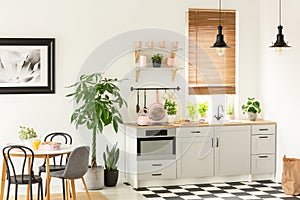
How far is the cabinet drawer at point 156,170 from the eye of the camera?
8.11 m

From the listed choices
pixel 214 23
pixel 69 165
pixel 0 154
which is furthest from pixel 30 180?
pixel 214 23

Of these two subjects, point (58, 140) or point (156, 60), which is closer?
point (58, 140)

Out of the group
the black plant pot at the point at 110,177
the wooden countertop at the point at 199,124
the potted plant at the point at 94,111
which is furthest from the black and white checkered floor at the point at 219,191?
the wooden countertop at the point at 199,124

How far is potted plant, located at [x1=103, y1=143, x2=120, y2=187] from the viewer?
816cm

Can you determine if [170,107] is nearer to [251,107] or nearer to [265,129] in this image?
[251,107]

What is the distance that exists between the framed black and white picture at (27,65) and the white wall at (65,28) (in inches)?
3.4

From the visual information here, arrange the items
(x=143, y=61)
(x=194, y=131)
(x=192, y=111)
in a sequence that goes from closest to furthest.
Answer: (x=194, y=131), (x=143, y=61), (x=192, y=111)

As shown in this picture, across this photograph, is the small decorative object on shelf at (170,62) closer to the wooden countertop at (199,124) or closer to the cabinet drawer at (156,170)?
the wooden countertop at (199,124)

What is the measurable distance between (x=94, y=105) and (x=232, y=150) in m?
2.02

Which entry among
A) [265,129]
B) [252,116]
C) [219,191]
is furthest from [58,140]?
[265,129]

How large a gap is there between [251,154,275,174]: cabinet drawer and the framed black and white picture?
9.70ft

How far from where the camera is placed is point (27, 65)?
796 centimetres

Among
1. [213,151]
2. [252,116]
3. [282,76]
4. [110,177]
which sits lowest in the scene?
[110,177]

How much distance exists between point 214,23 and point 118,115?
1.97 metres
